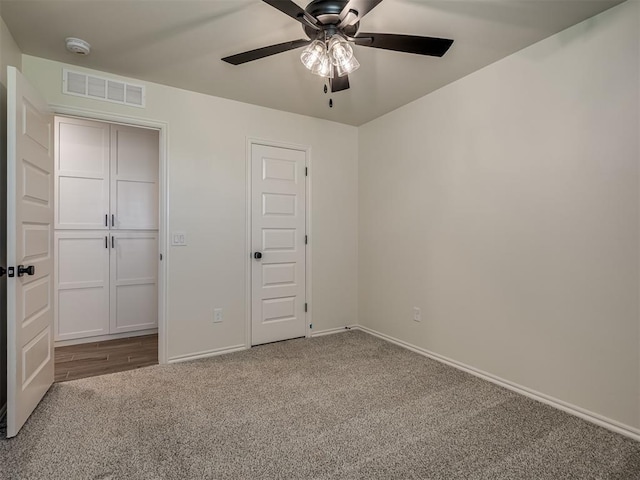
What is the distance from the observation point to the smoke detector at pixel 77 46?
2.29m

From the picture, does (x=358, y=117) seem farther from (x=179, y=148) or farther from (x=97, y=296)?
(x=97, y=296)

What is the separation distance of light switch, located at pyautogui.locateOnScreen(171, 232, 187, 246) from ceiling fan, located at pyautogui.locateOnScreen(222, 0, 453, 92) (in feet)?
5.53

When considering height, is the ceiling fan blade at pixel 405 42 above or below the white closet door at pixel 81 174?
above

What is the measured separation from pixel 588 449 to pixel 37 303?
342 cm

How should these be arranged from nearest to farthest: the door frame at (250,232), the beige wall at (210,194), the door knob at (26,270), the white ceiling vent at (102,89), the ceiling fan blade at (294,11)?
the ceiling fan blade at (294,11) → the door knob at (26,270) → the white ceiling vent at (102,89) → the beige wall at (210,194) → the door frame at (250,232)

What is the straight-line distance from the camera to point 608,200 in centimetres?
202

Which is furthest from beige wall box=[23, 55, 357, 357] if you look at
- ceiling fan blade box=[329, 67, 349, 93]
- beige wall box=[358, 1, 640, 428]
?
ceiling fan blade box=[329, 67, 349, 93]

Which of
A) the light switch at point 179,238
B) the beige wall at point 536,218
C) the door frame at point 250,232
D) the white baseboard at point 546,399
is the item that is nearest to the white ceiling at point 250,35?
the beige wall at point 536,218

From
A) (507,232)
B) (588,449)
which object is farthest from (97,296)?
(588,449)

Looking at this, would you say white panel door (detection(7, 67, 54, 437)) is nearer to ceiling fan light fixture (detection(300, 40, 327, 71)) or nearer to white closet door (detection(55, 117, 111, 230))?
white closet door (detection(55, 117, 111, 230))

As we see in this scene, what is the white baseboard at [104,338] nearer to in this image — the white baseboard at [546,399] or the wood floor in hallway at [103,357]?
the wood floor in hallway at [103,357]

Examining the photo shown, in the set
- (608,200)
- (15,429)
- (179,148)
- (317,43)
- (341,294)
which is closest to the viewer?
(317,43)

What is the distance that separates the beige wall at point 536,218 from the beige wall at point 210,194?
0.98 meters

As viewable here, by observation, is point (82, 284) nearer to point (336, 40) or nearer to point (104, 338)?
point (104, 338)
